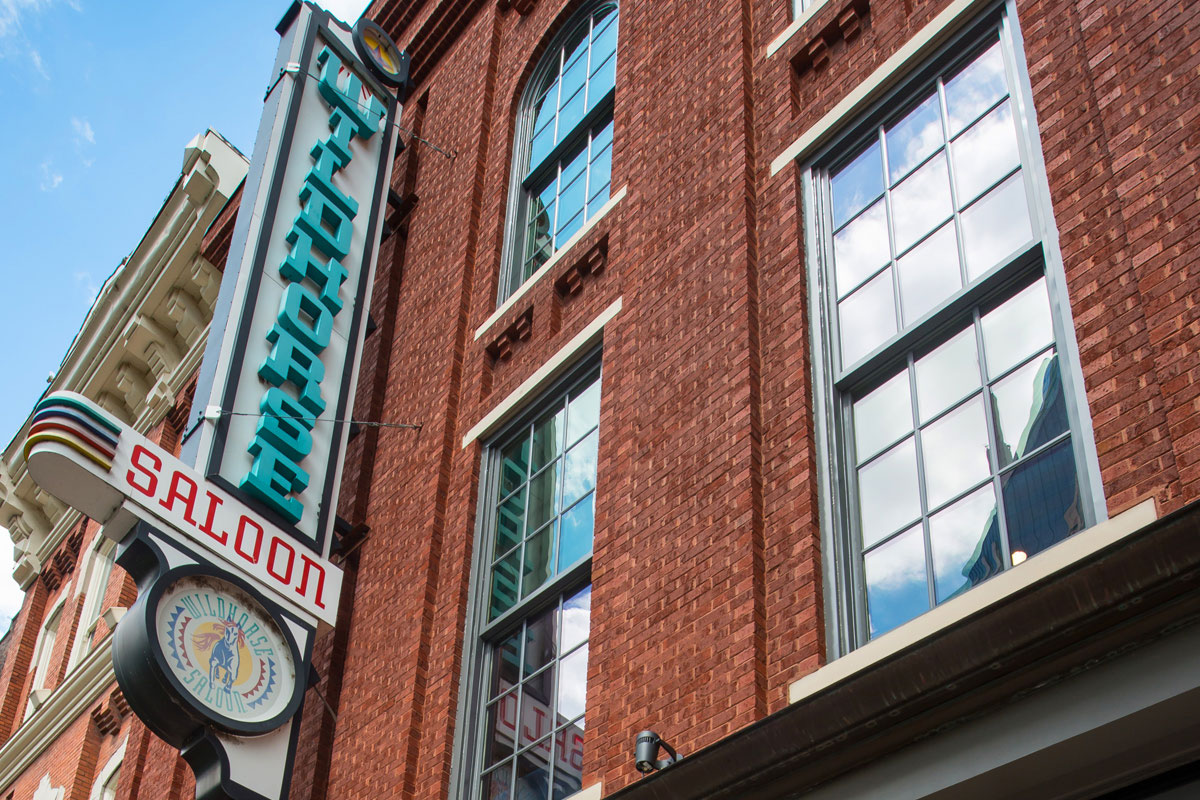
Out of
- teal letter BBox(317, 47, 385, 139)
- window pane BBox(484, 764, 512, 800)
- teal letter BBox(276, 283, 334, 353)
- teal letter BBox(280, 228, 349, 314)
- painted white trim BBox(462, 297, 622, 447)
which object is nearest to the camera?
window pane BBox(484, 764, 512, 800)

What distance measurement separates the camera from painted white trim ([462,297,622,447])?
33.6 feet

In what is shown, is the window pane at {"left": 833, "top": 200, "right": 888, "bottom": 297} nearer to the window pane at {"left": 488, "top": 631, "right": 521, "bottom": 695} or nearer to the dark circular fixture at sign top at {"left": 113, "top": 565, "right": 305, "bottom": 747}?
the window pane at {"left": 488, "top": 631, "right": 521, "bottom": 695}

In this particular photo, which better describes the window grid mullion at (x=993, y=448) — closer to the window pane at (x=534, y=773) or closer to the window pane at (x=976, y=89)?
the window pane at (x=976, y=89)

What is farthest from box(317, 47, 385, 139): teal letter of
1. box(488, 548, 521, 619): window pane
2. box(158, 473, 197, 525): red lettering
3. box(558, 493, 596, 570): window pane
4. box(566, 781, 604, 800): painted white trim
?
box(566, 781, 604, 800): painted white trim

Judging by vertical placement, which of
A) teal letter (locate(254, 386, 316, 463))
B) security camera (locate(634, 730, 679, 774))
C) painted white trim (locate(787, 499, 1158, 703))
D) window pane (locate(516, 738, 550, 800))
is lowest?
security camera (locate(634, 730, 679, 774))

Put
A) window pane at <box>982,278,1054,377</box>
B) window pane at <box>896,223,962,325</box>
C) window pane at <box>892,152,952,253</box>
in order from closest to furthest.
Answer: window pane at <box>982,278,1054,377</box> → window pane at <box>896,223,962,325</box> → window pane at <box>892,152,952,253</box>

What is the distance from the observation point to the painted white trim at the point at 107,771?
1550 centimetres

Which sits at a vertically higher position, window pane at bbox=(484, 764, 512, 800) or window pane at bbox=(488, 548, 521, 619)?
window pane at bbox=(488, 548, 521, 619)

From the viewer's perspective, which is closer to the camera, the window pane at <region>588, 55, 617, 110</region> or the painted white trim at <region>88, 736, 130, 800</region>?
the window pane at <region>588, 55, 617, 110</region>

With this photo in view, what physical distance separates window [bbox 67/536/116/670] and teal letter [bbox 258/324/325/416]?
26.5ft

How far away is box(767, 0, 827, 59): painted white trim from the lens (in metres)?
9.71

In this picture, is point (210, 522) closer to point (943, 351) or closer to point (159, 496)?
point (159, 496)

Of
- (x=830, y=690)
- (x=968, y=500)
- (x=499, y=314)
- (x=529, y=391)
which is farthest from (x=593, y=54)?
(x=830, y=690)

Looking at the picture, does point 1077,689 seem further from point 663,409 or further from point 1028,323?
point 663,409
